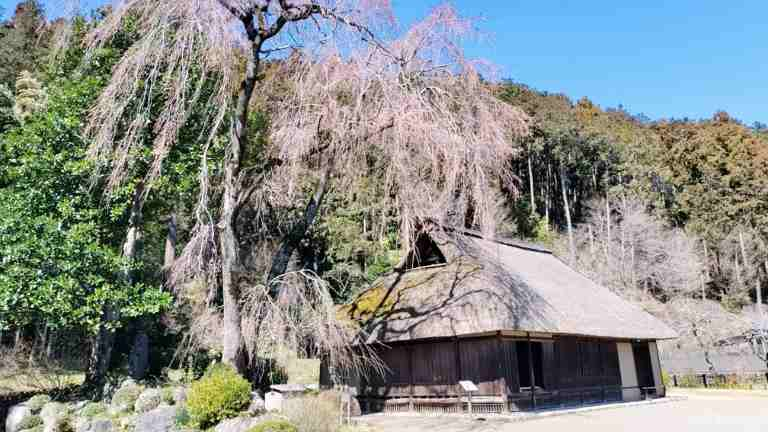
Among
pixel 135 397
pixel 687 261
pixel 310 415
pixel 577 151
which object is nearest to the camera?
pixel 310 415

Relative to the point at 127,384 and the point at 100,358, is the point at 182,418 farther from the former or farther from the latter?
the point at 100,358

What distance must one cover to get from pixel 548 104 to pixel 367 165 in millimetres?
32372

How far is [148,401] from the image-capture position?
10.5m

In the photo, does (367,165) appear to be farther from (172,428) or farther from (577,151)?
(577,151)

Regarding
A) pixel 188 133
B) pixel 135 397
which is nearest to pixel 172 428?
pixel 135 397

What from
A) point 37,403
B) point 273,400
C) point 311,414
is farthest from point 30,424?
point 311,414

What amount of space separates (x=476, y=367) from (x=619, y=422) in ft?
10.5

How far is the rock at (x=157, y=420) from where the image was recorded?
967 centimetres

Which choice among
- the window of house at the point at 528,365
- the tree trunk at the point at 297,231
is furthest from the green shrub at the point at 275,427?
the window of house at the point at 528,365

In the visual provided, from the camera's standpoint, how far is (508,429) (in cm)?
1012

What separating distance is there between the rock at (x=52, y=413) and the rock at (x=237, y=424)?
4406 millimetres

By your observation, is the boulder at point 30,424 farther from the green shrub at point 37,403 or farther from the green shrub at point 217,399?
the green shrub at point 217,399

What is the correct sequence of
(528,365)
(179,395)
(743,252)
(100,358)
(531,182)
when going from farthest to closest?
(531,182) < (743,252) < (528,365) < (100,358) < (179,395)

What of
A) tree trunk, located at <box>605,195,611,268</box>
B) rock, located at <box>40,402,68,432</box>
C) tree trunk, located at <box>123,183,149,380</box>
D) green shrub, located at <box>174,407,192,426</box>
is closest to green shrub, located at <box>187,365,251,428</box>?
green shrub, located at <box>174,407,192,426</box>
